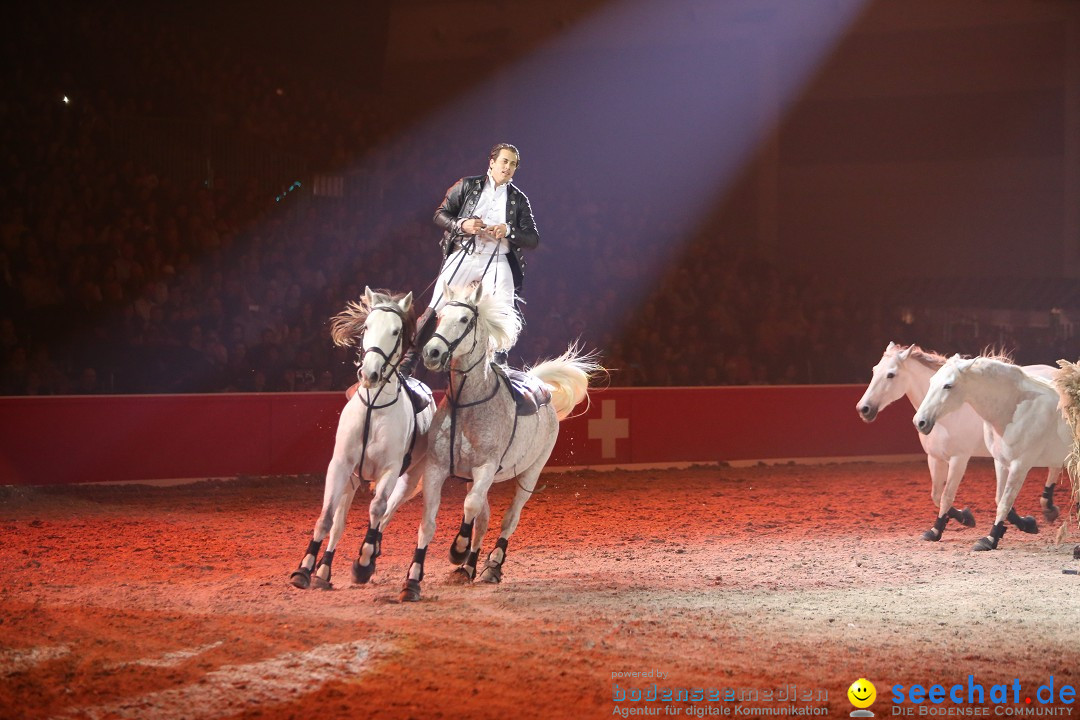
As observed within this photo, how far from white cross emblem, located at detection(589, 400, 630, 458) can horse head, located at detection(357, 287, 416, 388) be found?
27.7 feet

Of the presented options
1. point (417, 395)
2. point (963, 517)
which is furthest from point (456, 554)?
point (963, 517)

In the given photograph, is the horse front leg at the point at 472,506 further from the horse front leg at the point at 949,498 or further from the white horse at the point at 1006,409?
the horse front leg at the point at 949,498

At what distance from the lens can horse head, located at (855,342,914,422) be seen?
10125mm

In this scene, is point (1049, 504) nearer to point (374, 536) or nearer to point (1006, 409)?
point (1006, 409)

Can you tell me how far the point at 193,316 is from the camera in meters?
13.7

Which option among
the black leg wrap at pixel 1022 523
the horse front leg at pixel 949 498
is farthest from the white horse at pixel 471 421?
Answer: the black leg wrap at pixel 1022 523

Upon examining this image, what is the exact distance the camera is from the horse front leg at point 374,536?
6801 millimetres

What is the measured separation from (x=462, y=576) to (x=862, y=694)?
3.40m

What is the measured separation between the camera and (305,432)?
13.3 meters

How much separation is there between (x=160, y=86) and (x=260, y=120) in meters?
1.74

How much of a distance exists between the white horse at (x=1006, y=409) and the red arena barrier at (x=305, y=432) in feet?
19.3

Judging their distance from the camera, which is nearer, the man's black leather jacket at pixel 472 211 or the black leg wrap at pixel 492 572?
the black leg wrap at pixel 492 572

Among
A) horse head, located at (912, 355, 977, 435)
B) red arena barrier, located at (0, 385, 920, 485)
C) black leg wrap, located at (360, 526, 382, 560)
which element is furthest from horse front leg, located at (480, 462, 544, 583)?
red arena barrier, located at (0, 385, 920, 485)

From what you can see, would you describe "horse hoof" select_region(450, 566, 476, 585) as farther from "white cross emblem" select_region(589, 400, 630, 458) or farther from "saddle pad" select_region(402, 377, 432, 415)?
"white cross emblem" select_region(589, 400, 630, 458)
